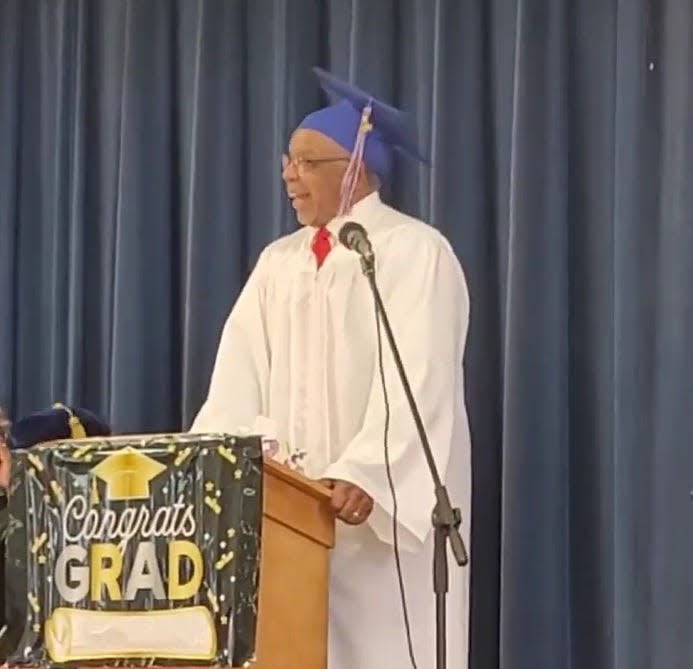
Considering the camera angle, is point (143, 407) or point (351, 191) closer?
point (351, 191)

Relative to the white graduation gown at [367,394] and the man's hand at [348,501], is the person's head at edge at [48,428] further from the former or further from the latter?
the man's hand at [348,501]

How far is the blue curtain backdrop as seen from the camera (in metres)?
3.24

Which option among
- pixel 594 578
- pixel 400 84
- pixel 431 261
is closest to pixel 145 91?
pixel 400 84

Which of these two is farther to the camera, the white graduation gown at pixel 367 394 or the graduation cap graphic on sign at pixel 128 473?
the white graduation gown at pixel 367 394

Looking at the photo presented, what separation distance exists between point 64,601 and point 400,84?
169 centimetres

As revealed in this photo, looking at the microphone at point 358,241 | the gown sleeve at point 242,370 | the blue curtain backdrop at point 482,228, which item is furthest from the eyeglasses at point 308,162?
the microphone at point 358,241

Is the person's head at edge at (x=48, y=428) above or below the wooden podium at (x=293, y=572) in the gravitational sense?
above

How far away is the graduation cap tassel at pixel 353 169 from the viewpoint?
3.22 metres

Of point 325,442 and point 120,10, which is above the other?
point 120,10

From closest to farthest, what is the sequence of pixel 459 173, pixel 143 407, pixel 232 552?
pixel 232 552, pixel 459 173, pixel 143 407

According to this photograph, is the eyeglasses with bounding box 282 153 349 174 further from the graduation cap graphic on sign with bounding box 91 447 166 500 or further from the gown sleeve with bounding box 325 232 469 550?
the graduation cap graphic on sign with bounding box 91 447 166 500

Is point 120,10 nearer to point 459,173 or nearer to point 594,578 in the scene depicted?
point 459,173

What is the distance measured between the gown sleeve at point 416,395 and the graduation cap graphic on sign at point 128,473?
0.47m

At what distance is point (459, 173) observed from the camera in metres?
3.50
